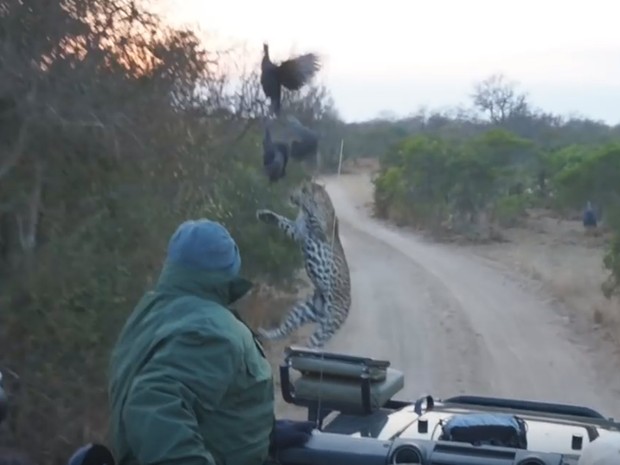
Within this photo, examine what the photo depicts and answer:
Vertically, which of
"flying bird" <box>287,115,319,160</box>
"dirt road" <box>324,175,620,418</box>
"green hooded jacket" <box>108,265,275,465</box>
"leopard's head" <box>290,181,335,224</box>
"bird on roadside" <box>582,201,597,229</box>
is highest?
"flying bird" <box>287,115,319,160</box>

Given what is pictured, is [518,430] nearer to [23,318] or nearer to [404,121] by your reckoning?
[23,318]

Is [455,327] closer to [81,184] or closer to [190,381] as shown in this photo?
[81,184]

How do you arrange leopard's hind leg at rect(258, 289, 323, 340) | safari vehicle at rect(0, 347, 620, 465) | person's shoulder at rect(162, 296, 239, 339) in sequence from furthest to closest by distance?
leopard's hind leg at rect(258, 289, 323, 340)
safari vehicle at rect(0, 347, 620, 465)
person's shoulder at rect(162, 296, 239, 339)

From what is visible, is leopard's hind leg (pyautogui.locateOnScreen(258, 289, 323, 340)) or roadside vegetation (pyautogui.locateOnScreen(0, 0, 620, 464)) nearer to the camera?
roadside vegetation (pyautogui.locateOnScreen(0, 0, 620, 464))

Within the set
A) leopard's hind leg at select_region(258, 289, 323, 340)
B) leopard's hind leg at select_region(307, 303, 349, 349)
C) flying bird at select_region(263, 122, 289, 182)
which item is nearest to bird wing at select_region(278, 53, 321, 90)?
flying bird at select_region(263, 122, 289, 182)

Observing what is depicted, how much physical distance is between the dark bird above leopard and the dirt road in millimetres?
2906

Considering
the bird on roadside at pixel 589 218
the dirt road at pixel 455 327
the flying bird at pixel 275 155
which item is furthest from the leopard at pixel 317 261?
the bird on roadside at pixel 589 218

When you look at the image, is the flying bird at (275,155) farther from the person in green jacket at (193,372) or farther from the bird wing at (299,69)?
the person in green jacket at (193,372)

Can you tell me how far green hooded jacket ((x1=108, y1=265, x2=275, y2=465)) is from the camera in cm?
298

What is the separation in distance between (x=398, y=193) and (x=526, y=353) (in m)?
9.71

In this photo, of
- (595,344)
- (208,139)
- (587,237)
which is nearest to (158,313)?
(208,139)

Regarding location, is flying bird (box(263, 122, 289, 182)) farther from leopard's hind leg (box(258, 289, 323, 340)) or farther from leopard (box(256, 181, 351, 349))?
leopard's hind leg (box(258, 289, 323, 340))

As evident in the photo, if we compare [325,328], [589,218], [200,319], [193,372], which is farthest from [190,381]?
[589,218]

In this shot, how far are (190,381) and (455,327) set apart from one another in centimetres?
1195
